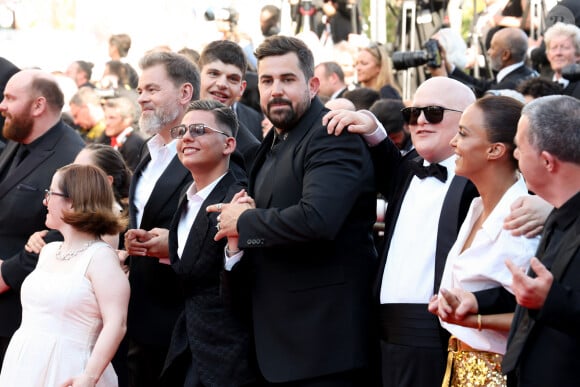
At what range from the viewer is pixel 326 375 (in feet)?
14.3

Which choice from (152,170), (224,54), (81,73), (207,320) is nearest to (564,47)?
(224,54)

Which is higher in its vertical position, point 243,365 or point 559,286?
point 559,286

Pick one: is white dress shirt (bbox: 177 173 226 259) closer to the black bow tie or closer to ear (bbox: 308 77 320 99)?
ear (bbox: 308 77 320 99)

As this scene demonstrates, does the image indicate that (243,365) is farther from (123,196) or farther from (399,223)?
(123,196)

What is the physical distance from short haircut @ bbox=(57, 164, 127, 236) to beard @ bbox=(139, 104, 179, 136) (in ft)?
2.22

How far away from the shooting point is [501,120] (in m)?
4.06

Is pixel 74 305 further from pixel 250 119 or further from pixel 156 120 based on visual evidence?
pixel 250 119

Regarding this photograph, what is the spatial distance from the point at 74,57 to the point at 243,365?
11465 mm

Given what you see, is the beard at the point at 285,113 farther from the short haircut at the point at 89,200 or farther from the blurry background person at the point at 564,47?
the blurry background person at the point at 564,47

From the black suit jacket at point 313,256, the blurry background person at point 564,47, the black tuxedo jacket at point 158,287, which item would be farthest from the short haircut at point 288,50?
the blurry background person at point 564,47

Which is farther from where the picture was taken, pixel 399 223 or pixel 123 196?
pixel 123 196

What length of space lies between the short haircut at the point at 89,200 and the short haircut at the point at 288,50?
44.9 inches

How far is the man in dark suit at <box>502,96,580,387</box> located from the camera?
326cm

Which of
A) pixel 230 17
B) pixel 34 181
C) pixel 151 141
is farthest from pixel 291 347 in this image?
pixel 230 17
